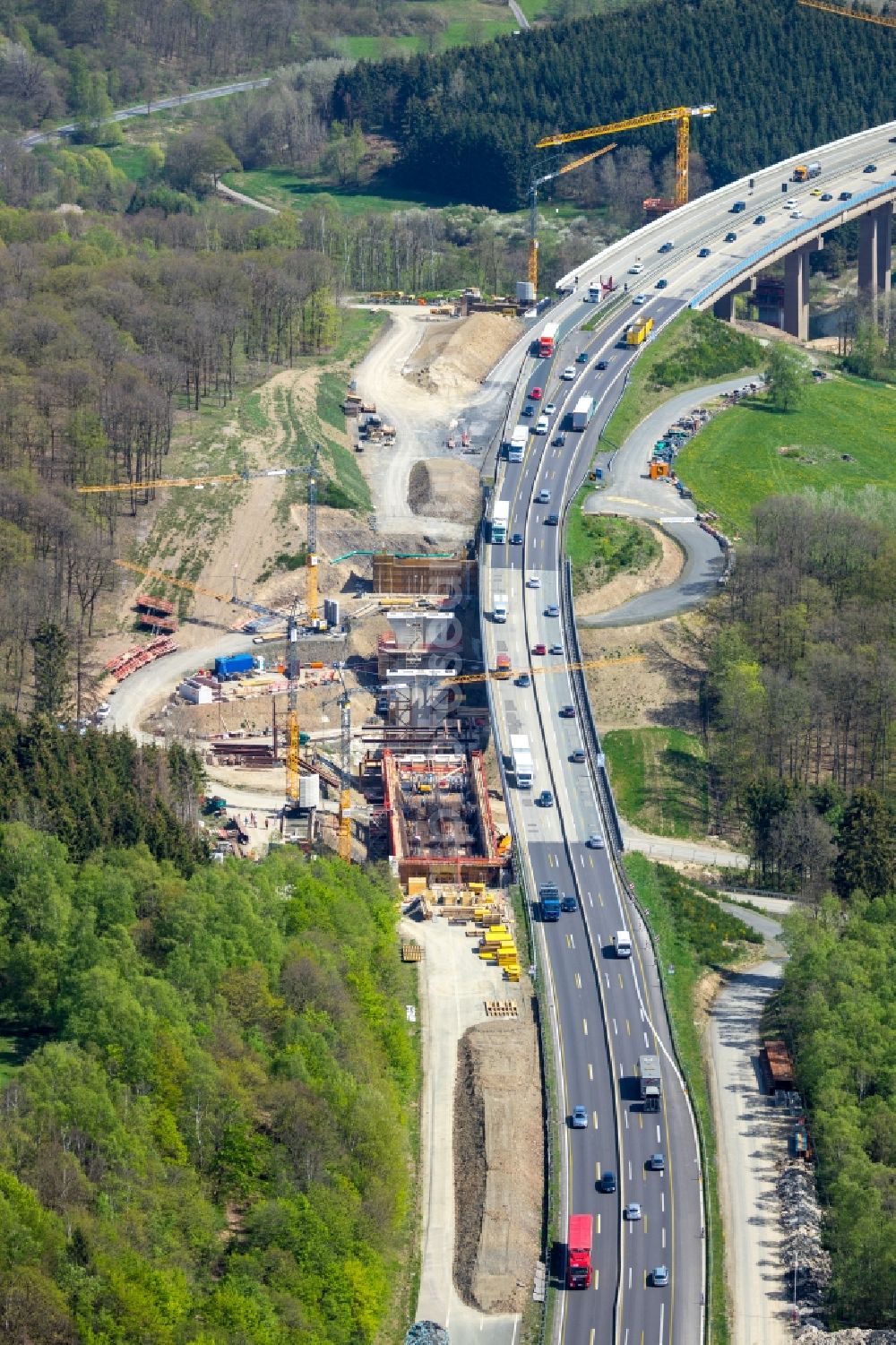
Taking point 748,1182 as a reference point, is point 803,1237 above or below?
below

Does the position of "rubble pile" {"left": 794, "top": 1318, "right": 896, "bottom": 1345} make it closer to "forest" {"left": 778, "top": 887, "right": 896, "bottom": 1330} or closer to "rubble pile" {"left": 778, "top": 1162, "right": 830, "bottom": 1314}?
"forest" {"left": 778, "top": 887, "right": 896, "bottom": 1330}

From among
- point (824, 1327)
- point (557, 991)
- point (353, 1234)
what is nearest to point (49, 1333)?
point (353, 1234)

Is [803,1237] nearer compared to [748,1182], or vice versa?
[803,1237]

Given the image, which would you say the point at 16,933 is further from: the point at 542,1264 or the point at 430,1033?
the point at 542,1264

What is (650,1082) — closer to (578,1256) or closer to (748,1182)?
(748,1182)

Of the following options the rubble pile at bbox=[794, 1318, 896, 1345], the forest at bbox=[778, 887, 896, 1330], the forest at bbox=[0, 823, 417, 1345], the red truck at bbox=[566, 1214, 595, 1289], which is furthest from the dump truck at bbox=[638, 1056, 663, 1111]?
the rubble pile at bbox=[794, 1318, 896, 1345]

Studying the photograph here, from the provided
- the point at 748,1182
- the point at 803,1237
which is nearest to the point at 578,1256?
the point at 803,1237
